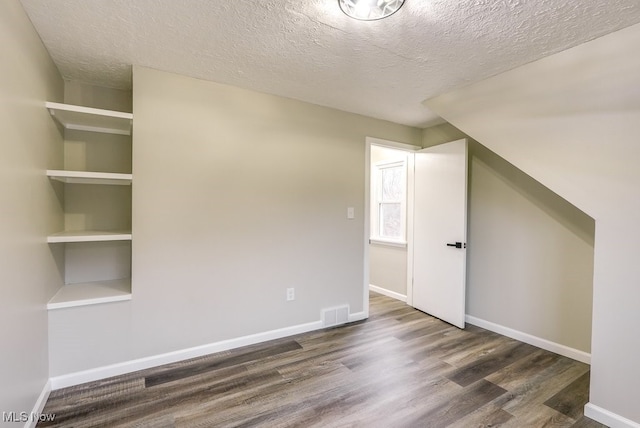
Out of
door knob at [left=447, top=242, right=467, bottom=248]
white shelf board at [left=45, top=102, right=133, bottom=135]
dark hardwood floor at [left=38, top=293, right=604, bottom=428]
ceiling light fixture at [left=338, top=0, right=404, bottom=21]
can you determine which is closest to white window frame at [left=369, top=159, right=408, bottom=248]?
door knob at [left=447, top=242, right=467, bottom=248]

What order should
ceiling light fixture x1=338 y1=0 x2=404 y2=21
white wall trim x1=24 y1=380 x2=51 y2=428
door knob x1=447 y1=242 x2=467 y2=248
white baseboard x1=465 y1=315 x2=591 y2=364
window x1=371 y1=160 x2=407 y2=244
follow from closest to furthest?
ceiling light fixture x1=338 y1=0 x2=404 y2=21, white wall trim x1=24 y1=380 x2=51 y2=428, white baseboard x1=465 y1=315 x2=591 y2=364, door knob x1=447 y1=242 x2=467 y2=248, window x1=371 y1=160 x2=407 y2=244

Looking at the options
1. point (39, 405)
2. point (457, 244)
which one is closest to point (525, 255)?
point (457, 244)

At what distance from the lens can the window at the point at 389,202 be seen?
14.0 ft

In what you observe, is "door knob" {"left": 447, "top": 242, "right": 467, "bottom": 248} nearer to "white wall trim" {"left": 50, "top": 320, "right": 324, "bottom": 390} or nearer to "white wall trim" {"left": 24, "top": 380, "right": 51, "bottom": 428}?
"white wall trim" {"left": 50, "top": 320, "right": 324, "bottom": 390}

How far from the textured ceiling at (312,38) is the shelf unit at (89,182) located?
1.28ft

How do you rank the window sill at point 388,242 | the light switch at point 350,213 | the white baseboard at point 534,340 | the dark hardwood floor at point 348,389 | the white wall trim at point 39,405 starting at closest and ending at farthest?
the white wall trim at point 39,405 → the dark hardwood floor at point 348,389 → the white baseboard at point 534,340 → the light switch at point 350,213 → the window sill at point 388,242

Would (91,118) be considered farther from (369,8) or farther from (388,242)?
(388,242)

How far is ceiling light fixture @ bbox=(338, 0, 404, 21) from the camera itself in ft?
5.02

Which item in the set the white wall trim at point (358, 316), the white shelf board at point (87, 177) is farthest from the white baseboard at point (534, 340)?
the white shelf board at point (87, 177)

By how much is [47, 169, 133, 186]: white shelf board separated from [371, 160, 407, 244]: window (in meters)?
3.25

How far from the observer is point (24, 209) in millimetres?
1625

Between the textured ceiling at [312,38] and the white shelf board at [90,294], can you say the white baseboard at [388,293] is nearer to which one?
the textured ceiling at [312,38]

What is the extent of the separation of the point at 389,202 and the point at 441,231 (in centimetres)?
123

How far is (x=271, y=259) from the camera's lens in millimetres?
2840
